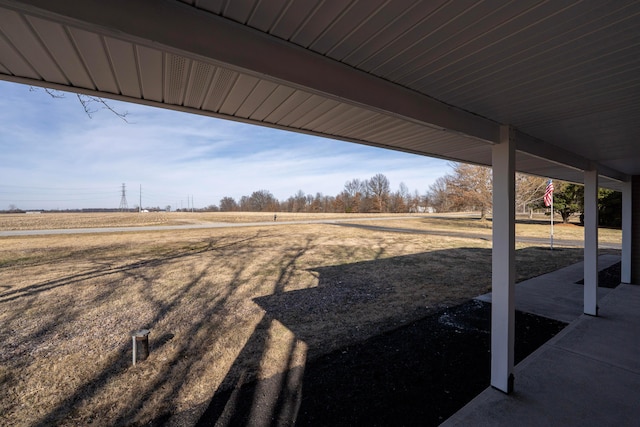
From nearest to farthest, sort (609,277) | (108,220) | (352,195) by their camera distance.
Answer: (609,277), (108,220), (352,195)

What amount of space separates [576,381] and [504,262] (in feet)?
5.02

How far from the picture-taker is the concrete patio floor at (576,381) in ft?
7.97

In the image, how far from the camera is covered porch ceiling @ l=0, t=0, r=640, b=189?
1266mm

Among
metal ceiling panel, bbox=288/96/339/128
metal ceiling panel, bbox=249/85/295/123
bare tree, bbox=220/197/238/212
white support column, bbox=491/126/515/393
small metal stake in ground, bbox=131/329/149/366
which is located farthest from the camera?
bare tree, bbox=220/197/238/212

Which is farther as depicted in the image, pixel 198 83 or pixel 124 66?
pixel 198 83

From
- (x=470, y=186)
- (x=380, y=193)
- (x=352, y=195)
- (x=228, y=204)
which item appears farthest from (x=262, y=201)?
(x=470, y=186)

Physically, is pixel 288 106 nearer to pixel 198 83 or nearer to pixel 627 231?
pixel 198 83

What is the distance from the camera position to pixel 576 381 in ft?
9.56

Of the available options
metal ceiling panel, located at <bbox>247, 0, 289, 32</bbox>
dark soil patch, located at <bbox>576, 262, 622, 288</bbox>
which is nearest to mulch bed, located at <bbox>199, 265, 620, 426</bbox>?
metal ceiling panel, located at <bbox>247, 0, 289, 32</bbox>

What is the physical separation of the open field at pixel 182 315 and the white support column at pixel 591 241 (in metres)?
1.88

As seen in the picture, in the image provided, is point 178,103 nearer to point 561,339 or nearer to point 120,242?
point 561,339

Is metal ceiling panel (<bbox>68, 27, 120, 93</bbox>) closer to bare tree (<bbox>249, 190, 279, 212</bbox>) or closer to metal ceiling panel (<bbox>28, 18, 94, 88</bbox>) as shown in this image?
metal ceiling panel (<bbox>28, 18, 94, 88</bbox>)

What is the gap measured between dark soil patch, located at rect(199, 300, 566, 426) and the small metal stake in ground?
1.34 metres

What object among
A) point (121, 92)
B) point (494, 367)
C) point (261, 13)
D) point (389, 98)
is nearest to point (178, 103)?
point (121, 92)
